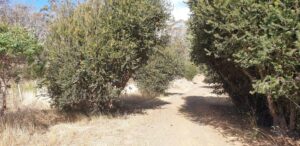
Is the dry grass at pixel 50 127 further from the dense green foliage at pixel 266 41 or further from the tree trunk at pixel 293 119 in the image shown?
the tree trunk at pixel 293 119

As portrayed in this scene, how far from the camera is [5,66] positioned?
9859 mm

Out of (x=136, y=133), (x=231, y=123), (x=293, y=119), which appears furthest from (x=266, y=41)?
(x=231, y=123)

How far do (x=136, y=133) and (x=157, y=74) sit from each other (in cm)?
1251

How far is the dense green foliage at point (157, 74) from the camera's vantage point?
22.3 meters

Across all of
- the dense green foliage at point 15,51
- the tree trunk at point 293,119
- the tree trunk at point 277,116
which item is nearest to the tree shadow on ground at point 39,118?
the dense green foliage at point 15,51

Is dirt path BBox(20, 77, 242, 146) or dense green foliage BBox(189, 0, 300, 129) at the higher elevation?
dense green foliage BBox(189, 0, 300, 129)

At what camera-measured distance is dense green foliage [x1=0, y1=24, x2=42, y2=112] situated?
29.0 feet

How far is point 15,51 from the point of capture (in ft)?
29.8

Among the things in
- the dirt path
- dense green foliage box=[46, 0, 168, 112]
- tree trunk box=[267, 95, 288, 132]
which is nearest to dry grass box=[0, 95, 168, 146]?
the dirt path

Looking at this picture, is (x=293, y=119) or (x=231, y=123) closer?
(x=293, y=119)

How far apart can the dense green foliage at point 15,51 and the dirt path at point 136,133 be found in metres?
2.25

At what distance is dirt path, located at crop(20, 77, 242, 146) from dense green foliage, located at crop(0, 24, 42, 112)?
2.25 m

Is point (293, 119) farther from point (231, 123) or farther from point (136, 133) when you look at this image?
point (136, 133)

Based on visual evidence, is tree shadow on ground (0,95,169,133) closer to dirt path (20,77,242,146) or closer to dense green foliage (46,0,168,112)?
dense green foliage (46,0,168,112)
